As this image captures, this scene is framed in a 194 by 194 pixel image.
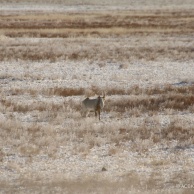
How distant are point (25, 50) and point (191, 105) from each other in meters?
18.9

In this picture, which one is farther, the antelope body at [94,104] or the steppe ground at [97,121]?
the antelope body at [94,104]

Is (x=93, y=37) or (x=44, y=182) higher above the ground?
(x=44, y=182)

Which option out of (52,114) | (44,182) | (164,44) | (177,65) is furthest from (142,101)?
(164,44)

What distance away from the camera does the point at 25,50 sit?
36.7 meters

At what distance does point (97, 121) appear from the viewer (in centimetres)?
1688

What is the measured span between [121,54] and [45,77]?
10.2 meters

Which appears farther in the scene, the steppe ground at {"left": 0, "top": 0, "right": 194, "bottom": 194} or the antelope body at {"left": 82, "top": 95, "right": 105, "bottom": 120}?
the antelope body at {"left": 82, "top": 95, "right": 105, "bottom": 120}

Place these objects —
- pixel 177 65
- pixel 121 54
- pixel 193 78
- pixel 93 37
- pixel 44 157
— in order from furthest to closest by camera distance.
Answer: pixel 93 37, pixel 121 54, pixel 177 65, pixel 193 78, pixel 44 157

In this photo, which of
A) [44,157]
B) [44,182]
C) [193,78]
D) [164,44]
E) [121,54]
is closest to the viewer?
[44,182]

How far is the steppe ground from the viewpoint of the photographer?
37.9 ft

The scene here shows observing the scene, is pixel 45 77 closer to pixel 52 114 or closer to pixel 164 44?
pixel 52 114

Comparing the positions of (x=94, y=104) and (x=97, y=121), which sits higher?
(x=94, y=104)

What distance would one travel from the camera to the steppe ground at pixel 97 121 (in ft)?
37.9

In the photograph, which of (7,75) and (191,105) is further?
(7,75)
